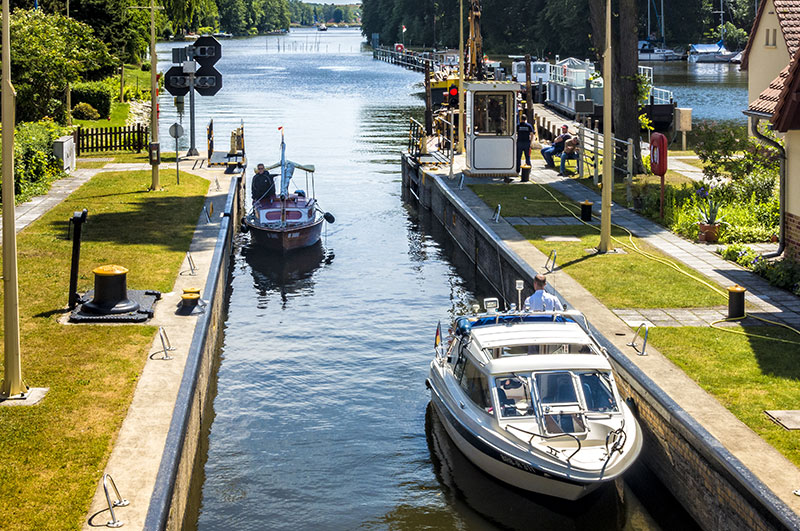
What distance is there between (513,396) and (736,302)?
19.9 ft

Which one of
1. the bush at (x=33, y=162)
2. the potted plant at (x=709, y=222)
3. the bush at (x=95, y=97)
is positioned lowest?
the potted plant at (x=709, y=222)

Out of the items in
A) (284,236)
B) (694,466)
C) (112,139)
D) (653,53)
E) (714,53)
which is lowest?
(694,466)

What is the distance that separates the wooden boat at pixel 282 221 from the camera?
30.8 m

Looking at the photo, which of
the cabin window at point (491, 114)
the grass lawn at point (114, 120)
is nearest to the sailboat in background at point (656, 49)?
the grass lawn at point (114, 120)

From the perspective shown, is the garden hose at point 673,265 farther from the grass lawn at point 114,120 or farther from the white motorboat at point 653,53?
the white motorboat at point 653,53

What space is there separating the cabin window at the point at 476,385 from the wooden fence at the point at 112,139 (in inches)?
1261

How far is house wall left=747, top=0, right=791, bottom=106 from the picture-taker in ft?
114

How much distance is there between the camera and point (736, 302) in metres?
18.8

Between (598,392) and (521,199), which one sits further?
(521,199)

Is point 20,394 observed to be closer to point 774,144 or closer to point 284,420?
point 284,420

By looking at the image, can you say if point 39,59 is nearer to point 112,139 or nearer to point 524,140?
point 112,139

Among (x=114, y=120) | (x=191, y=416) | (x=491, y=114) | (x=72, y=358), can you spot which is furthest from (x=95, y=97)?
(x=191, y=416)

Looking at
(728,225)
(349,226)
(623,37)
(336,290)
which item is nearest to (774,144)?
(728,225)

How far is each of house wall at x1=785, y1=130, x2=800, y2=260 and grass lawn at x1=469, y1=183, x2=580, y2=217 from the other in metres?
8.30
